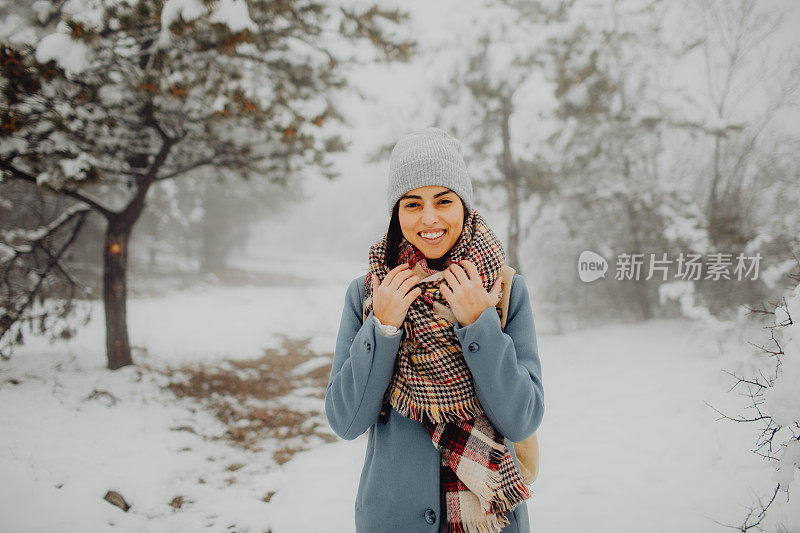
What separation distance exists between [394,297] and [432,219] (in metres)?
0.32

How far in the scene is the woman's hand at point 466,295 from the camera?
48.2 inches

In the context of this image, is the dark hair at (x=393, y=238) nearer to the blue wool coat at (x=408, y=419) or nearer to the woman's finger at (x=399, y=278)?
the woman's finger at (x=399, y=278)

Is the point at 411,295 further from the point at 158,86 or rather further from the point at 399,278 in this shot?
the point at 158,86

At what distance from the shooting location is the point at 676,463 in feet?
12.3

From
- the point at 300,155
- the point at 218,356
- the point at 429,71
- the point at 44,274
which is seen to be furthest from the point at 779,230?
the point at 44,274

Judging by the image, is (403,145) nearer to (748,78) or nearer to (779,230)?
(779,230)

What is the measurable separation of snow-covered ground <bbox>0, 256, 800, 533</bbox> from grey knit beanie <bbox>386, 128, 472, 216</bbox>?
9.28ft

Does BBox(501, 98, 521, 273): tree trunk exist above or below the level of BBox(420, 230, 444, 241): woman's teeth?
above

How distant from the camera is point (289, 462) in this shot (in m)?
3.91

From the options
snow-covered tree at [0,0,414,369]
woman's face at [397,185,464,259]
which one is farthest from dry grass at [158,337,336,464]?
woman's face at [397,185,464,259]

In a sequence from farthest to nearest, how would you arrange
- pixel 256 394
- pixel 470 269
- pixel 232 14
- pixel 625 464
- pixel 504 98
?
pixel 504 98 → pixel 256 394 → pixel 625 464 → pixel 232 14 → pixel 470 269

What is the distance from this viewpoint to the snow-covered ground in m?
2.96

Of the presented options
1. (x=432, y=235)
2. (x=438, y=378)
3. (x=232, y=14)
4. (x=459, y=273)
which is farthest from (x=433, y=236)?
(x=232, y=14)
